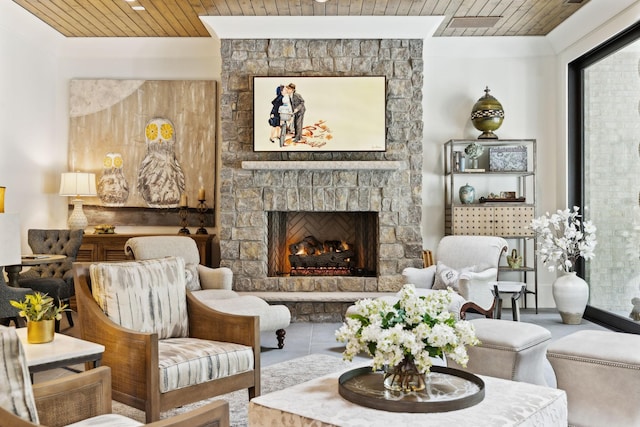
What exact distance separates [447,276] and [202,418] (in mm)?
3764

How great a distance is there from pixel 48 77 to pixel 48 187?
120 centimetres

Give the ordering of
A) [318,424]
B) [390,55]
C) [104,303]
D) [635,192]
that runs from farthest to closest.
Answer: [390,55] < [635,192] < [104,303] < [318,424]

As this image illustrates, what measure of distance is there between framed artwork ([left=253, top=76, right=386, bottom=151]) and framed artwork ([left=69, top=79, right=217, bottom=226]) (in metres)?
0.91

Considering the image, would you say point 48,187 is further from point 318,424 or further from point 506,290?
point 318,424

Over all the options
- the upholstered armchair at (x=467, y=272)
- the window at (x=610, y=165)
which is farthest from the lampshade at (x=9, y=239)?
the window at (x=610, y=165)

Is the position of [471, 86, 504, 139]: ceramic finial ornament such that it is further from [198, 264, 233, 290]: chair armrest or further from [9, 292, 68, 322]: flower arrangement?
[9, 292, 68, 322]: flower arrangement

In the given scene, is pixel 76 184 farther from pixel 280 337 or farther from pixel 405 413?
pixel 405 413

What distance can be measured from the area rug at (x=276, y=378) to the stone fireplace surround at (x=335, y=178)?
1798 millimetres

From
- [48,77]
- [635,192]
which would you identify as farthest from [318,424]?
[48,77]

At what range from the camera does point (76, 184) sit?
20.9 feet

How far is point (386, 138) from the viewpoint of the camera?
6.24 metres

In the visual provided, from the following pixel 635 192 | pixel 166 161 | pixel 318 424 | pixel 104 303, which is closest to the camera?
pixel 318 424

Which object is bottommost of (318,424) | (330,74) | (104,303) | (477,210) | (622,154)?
(318,424)

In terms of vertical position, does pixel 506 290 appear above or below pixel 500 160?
below
